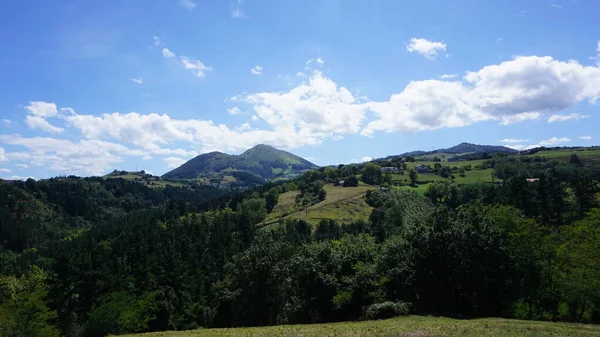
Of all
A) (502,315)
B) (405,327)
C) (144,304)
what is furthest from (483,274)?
(144,304)

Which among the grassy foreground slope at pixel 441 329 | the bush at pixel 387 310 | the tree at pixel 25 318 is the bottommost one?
the tree at pixel 25 318

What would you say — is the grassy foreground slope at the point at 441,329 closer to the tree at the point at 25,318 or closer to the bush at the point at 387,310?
the bush at the point at 387,310

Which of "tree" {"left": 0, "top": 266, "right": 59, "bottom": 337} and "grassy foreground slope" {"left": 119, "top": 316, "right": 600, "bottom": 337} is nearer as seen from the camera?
"grassy foreground slope" {"left": 119, "top": 316, "right": 600, "bottom": 337}

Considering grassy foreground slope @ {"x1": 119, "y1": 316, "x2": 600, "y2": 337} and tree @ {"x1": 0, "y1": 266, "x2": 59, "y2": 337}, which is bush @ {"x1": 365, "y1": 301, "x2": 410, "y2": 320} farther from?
tree @ {"x1": 0, "y1": 266, "x2": 59, "y2": 337}

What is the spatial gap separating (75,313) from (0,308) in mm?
26834

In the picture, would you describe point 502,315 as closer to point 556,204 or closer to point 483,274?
point 483,274

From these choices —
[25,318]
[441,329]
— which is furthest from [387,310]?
[25,318]

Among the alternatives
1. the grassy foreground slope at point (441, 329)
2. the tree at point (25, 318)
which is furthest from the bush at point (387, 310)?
the tree at point (25, 318)

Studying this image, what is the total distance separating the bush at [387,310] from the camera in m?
40.9

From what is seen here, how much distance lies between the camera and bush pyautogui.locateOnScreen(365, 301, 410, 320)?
40938mm

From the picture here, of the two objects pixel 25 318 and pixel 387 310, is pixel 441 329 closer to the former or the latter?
pixel 387 310

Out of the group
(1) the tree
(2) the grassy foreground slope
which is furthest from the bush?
(1) the tree

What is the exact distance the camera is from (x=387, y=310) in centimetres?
4159

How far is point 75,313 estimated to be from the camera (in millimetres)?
84438
